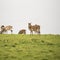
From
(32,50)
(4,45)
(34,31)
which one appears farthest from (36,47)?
(34,31)

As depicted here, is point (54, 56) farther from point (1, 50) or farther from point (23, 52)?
point (1, 50)

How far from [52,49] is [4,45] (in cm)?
275

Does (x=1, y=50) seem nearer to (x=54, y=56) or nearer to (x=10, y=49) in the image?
(x=10, y=49)

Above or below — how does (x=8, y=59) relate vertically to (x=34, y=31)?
below

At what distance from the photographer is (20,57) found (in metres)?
10.4

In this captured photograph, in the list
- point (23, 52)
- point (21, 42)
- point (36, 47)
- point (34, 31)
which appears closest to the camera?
point (23, 52)

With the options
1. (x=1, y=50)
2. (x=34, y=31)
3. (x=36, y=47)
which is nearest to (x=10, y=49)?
(x=1, y=50)

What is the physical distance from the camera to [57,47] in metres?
12.6

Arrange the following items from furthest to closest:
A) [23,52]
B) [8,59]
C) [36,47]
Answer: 1. [36,47]
2. [23,52]
3. [8,59]

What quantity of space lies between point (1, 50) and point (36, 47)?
1.93 meters

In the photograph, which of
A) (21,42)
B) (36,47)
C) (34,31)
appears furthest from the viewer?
(34,31)

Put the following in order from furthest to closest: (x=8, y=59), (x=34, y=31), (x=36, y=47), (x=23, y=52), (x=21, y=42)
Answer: (x=34, y=31), (x=21, y=42), (x=36, y=47), (x=23, y=52), (x=8, y=59)

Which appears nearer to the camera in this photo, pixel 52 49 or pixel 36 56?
pixel 36 56

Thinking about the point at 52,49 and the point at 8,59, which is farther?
the point at 52,49
